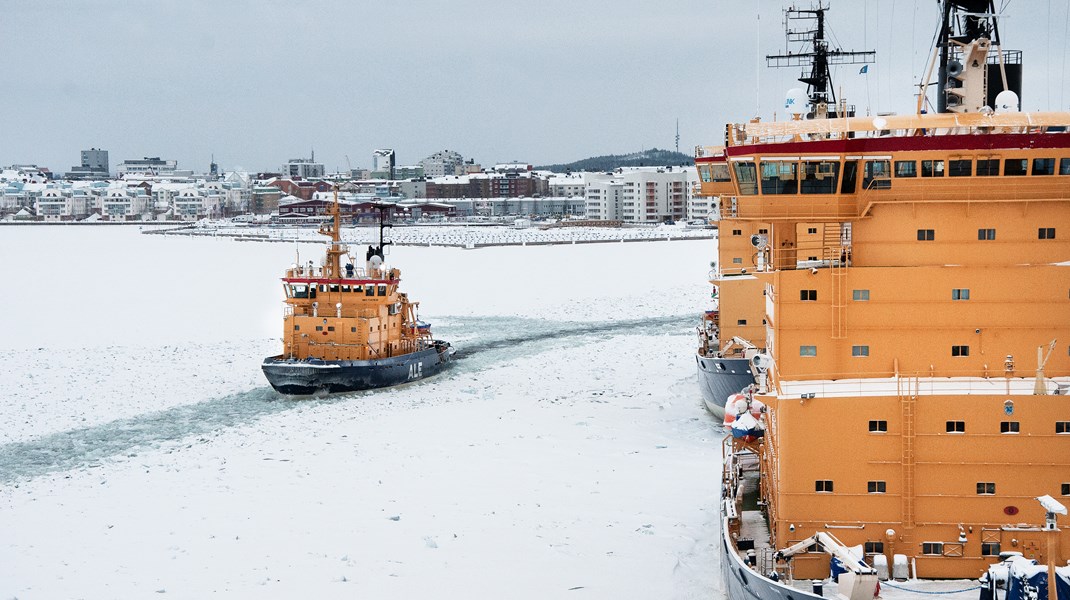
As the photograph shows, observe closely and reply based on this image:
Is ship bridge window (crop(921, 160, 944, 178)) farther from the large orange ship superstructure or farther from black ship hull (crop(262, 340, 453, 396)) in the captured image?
black ship hull (crop(262, 340, 453, 396))

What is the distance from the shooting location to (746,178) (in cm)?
1441

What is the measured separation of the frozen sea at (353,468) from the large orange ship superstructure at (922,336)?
3270 millimetres

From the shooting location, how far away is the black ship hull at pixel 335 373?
99.4 feet

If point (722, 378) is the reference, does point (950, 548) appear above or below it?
below

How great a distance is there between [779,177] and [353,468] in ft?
39.5

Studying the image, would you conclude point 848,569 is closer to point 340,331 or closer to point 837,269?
point 837,269

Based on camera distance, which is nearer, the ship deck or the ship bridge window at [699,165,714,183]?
the ship deck

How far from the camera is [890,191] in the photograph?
44.2 ft

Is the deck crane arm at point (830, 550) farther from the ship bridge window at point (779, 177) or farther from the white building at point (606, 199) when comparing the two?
the white building at point (606, 199)

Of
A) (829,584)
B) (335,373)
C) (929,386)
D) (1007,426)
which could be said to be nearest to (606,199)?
(335,373)

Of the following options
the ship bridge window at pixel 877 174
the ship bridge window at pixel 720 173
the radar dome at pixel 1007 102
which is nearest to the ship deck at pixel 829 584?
the ship bridge window at pixel 877 174

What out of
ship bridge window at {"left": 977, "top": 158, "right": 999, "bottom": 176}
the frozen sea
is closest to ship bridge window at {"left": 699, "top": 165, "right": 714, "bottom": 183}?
the frozen sea

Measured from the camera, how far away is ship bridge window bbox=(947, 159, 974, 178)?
13250 mm

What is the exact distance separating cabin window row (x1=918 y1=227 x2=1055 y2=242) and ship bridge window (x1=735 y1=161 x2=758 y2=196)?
2.25 meters
